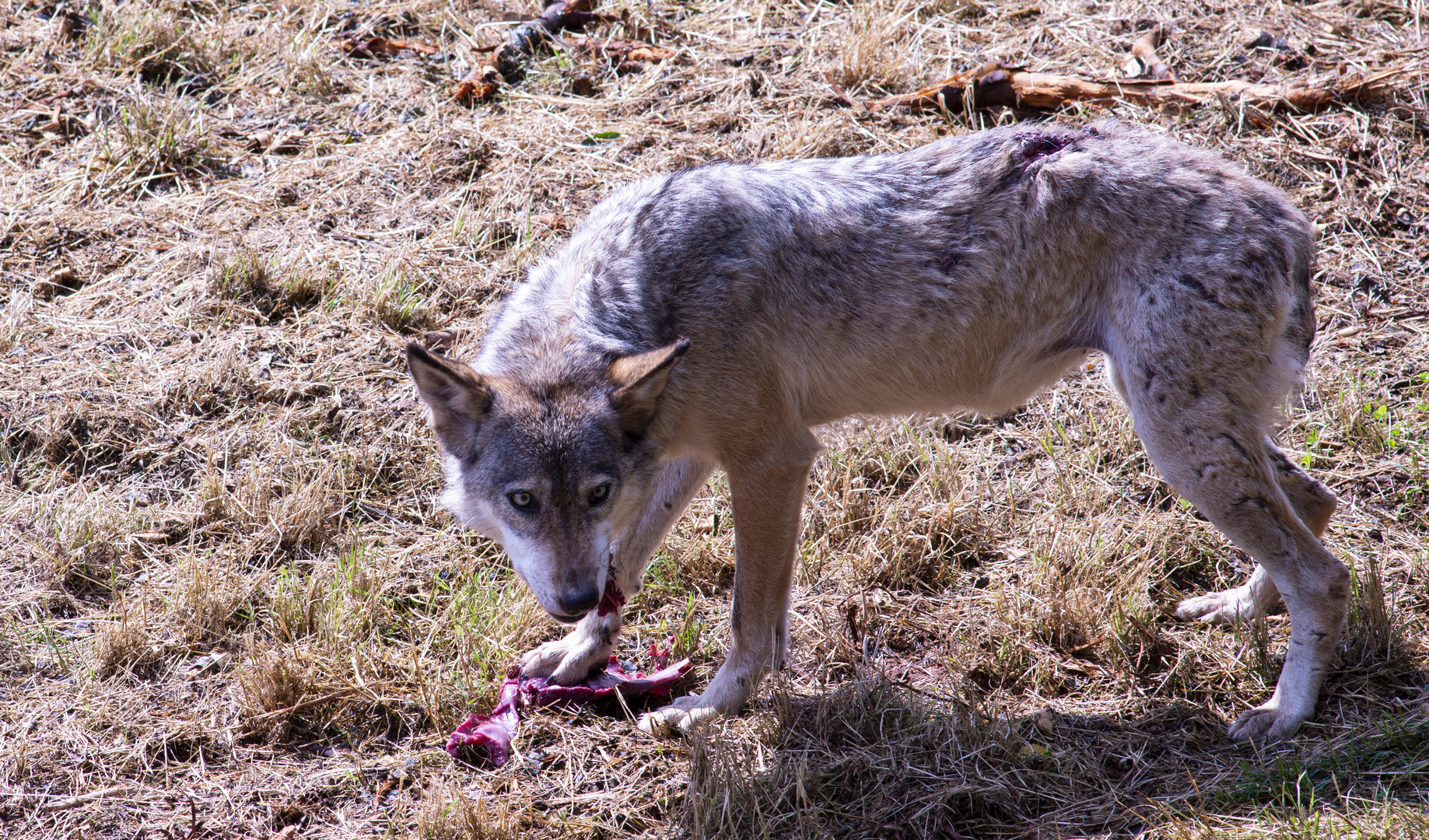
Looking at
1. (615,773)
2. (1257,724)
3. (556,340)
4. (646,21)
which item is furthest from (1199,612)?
(646,21)

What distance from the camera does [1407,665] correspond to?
443 cm

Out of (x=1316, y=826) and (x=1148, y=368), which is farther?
(x=1148, y=368)

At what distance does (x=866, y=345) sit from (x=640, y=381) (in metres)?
1.22

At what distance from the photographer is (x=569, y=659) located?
4.81m

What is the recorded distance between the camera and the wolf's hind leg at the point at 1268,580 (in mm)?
4688

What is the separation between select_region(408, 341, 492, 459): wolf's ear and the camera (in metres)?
3.75

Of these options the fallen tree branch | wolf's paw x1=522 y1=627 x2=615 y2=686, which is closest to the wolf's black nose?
wolf's paw x1=522 y1=627 x2=615 y2=686

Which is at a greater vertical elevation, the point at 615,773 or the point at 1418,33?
the point at 1418,33

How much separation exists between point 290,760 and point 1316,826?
3801 millimetres

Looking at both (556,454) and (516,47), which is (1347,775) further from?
(516,47)

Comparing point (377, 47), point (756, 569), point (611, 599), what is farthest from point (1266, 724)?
point (377, 47)

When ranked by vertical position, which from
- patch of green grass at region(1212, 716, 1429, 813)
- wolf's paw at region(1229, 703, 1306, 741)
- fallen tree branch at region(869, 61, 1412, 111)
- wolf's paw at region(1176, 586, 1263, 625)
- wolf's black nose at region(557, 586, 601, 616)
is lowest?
wolf's paw at region(1176, 586, 1263, 625)

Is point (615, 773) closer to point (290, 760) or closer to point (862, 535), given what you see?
point (290, 760)

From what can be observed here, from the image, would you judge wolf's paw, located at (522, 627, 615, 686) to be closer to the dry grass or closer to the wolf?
the wolf
